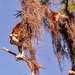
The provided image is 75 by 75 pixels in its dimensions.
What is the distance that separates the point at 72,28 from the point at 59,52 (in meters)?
0.34

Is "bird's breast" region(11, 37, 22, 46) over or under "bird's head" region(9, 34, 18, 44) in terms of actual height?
under

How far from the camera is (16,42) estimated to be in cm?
223

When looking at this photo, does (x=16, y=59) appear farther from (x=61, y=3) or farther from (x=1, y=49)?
(x=61, y=3)

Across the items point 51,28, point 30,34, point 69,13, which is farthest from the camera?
point 69,13

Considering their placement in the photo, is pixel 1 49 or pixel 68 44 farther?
pixel 1 49

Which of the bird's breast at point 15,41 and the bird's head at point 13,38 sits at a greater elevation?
the bird's head at point 13,38

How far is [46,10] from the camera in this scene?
2037mm

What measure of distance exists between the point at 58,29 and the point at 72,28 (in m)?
0.18

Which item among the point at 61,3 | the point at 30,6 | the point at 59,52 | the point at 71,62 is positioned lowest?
the point at 71,62

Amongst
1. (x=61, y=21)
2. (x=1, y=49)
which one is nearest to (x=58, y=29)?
(x=61, y=21)

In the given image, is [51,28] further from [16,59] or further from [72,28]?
[16,59]

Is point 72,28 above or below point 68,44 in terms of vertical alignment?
above

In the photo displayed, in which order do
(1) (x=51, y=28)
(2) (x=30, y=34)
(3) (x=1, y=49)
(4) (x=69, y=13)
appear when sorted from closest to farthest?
(2) (x=30, y=34) → (1) (x=51, y=28) → (4) (x=69, y=13) → (3) (x=1, y=49)

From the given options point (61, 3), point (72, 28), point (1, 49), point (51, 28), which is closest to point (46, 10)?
point (51, 28)
